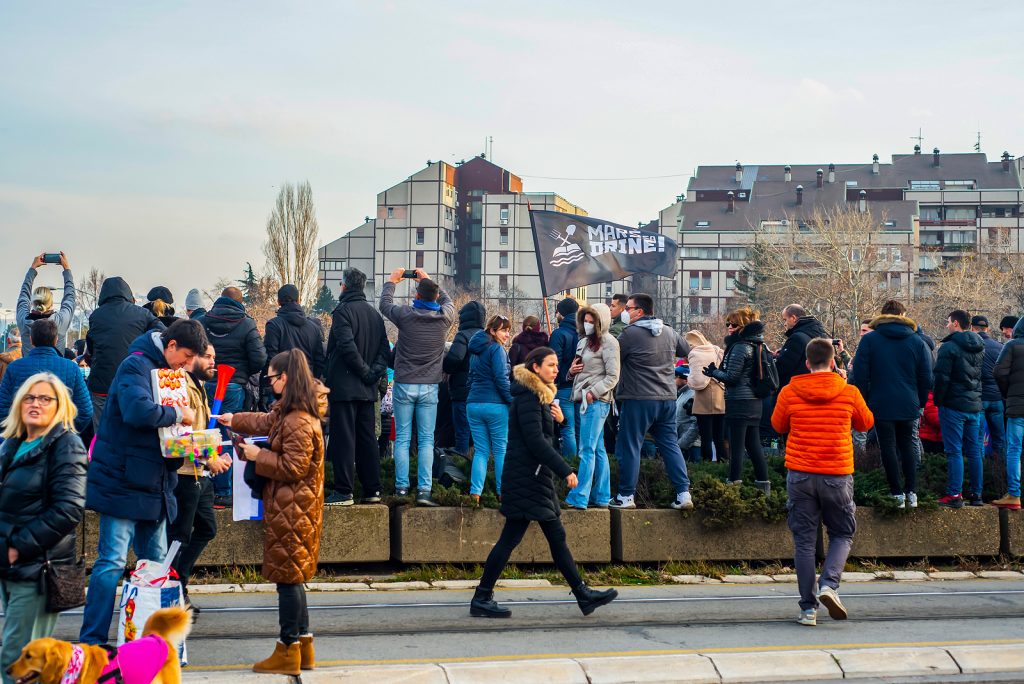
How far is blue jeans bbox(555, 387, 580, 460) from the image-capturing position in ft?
42.1

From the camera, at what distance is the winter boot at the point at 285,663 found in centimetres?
680

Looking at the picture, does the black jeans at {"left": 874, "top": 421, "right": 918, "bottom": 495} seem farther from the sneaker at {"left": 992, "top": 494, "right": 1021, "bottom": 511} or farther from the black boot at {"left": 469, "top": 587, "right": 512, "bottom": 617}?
the black boot at {"left": 469, "top": 587, "right": 512, "bottom": 617}

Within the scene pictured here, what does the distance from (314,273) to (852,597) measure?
74.5m

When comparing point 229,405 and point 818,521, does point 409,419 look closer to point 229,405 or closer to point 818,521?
point 229,405

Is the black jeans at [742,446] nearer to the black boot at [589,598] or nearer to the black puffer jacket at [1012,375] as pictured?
the black puffer jacket at [1012,375]

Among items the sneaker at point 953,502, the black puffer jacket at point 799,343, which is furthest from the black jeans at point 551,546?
the sneaker at point 953,502

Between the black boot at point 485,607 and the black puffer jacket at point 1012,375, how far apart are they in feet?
20.9

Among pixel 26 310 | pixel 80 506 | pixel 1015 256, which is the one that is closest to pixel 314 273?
pixel 1015 256

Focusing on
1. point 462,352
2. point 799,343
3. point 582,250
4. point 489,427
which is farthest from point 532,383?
point 582,250

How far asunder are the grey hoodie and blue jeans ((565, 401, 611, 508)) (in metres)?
0.34

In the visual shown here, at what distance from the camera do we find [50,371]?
966cm

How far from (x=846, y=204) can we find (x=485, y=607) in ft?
348

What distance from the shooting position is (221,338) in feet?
36.4

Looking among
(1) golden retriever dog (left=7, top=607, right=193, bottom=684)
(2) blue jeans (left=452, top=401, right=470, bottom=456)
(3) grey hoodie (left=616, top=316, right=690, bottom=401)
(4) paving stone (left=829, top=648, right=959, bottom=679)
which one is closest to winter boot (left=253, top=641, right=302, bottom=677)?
(1) golden retriever dog (left=7, top=607, right=193, bottom=684)
